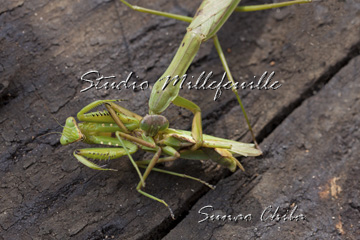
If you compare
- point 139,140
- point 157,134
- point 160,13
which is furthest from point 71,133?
point 160,13

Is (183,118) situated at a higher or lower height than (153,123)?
lower

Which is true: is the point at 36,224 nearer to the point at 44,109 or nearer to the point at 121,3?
the point at 44,109

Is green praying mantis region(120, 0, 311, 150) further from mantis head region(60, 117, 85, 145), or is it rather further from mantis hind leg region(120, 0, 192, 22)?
mantis head region(60, 117, 85, 145)

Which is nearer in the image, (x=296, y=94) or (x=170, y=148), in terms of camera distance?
(x=170, y=148)

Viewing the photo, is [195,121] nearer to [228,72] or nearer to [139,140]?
[139,140]

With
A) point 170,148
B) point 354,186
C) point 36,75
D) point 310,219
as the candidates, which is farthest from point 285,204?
point 36,75
